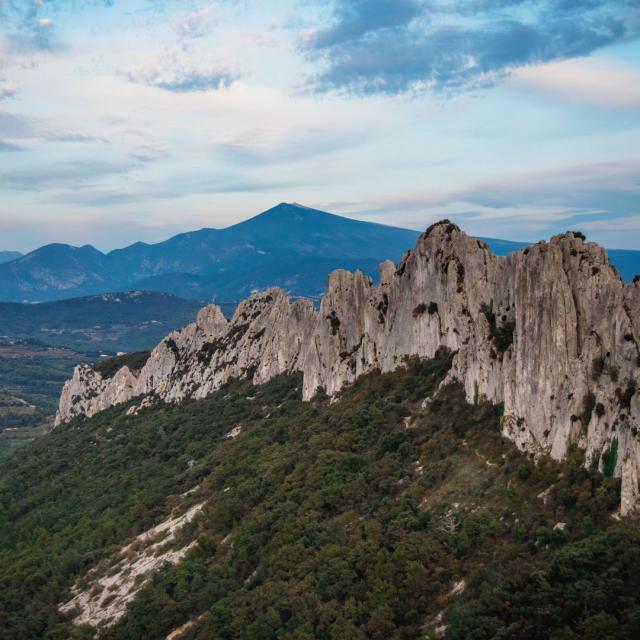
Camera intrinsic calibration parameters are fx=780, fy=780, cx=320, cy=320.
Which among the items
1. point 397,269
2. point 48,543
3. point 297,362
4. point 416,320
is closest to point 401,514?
point 416,320

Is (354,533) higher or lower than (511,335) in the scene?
lower

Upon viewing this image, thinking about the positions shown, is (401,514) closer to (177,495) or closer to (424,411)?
(424,411)

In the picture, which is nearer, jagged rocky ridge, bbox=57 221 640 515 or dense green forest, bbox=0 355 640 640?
dense green forest, bbox=0 355 640 640

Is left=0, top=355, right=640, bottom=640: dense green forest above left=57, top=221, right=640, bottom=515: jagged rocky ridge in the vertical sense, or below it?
below

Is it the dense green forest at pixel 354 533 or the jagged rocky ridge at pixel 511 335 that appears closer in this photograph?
the dense green forest at pixel 354 533

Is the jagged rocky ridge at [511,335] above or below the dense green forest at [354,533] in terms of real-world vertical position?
above
